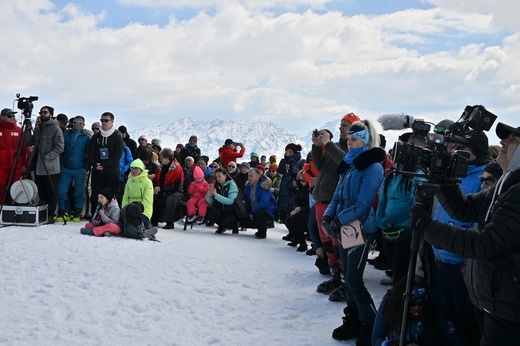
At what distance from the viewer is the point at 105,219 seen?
887 cm

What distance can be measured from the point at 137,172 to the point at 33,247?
2.98m

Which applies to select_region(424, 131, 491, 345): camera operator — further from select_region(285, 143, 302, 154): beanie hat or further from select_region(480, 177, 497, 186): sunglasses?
select_region(285, 143, 302, 154): beanie hat

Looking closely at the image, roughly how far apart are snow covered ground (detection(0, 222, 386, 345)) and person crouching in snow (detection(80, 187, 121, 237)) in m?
0.29

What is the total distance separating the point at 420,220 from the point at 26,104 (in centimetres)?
838

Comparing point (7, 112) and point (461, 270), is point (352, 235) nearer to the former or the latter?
point (461, 270)

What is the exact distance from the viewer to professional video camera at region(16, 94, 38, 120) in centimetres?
900

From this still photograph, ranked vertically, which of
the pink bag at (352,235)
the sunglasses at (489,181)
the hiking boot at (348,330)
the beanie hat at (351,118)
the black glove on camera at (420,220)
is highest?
the beanie hat at (351,118)

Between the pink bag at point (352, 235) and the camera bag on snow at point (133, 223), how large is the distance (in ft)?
17.3

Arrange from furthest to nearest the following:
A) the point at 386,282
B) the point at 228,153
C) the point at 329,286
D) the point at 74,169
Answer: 1. the point at 228,153
2. the point at 74,169
3. the point at 386,282
4. the point at 329,286

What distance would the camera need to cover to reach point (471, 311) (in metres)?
3.71

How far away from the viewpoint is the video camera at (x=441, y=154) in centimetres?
289

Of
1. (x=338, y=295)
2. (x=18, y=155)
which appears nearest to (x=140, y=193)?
(x=18, y=155)

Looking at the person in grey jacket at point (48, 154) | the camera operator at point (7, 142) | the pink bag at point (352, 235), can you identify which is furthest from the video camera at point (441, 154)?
the camera operator at point (7, 142)

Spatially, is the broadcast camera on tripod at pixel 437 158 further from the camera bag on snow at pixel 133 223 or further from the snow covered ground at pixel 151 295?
the camera bag on snow at pixel 133 223
